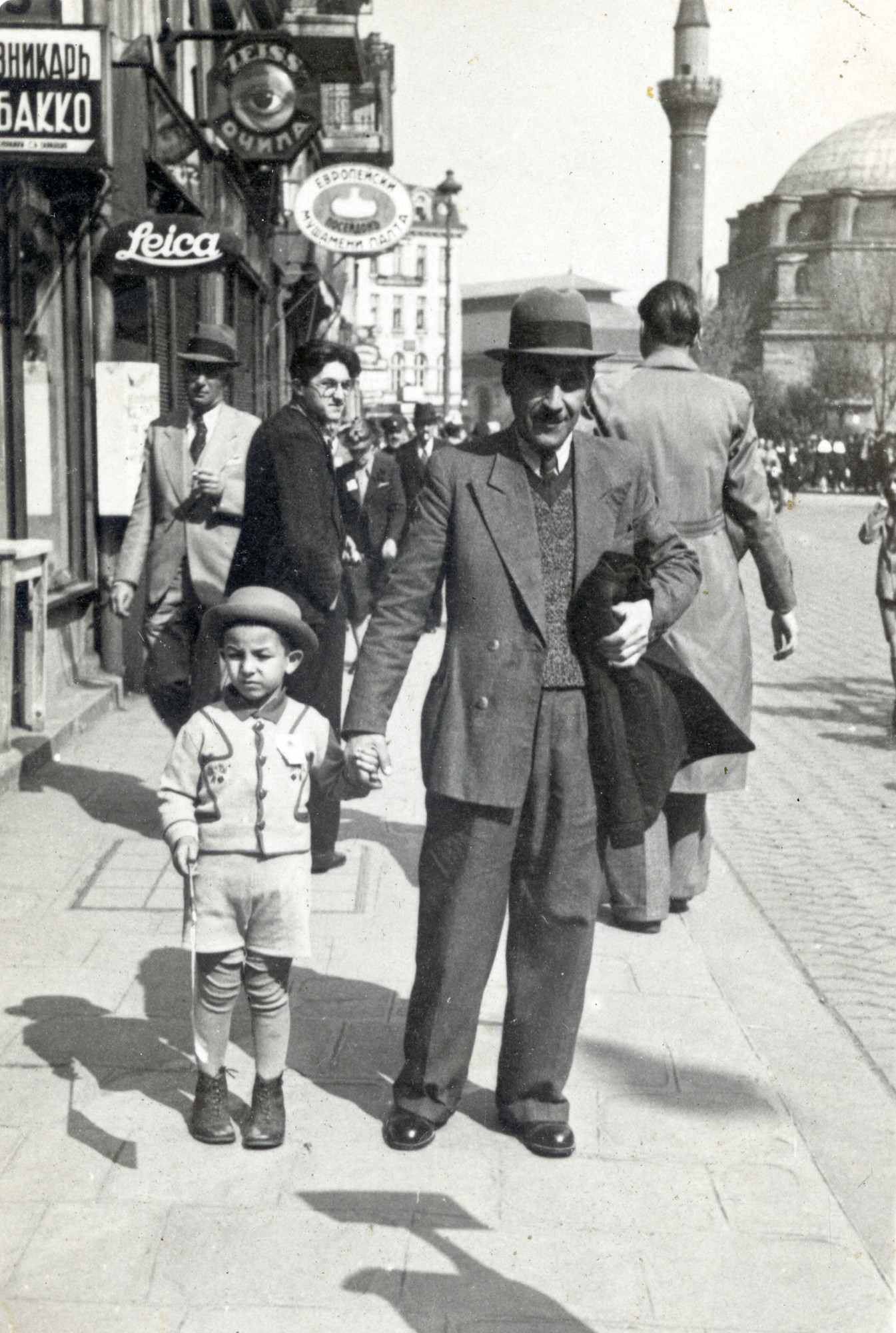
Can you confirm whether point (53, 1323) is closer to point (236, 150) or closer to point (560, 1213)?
point (560, 1213)

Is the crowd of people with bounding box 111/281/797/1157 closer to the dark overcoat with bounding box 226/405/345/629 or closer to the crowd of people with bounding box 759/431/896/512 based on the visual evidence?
the dark overcoat with bounding box 226/405/345/629

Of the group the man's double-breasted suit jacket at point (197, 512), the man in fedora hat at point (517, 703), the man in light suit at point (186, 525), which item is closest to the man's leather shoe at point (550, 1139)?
the man in fedora hat at point (517, 703)

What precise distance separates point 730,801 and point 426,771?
4.81 meters

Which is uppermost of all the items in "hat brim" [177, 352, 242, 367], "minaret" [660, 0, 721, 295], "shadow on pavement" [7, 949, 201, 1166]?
"minaret" [660, 0, 721, 295]

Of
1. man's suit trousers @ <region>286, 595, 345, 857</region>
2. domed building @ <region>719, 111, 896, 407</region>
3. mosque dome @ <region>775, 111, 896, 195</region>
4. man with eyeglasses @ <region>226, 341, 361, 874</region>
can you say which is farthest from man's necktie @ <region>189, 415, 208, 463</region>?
mosque dome @ <region>775, 111, 896, 195</region>

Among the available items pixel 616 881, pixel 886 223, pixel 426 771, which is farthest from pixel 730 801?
pixel 886 223

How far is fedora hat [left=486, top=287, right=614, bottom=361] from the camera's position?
3.86m

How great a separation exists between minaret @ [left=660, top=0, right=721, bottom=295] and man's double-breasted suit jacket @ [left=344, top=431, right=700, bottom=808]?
51369mm

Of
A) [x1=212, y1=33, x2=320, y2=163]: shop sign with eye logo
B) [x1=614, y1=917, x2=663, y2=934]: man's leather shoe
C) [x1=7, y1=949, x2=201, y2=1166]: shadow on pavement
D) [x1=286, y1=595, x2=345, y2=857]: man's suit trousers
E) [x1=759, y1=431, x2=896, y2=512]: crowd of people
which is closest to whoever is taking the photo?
[x1=7, y1=949, x2=201, y2=1166]: shadow on pavement

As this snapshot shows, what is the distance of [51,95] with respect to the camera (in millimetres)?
8148

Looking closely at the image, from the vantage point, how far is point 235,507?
687cm

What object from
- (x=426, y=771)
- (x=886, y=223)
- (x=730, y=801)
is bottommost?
(x=730, y=801)

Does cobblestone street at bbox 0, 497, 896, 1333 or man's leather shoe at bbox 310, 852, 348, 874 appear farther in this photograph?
man's leather shoe at bbox 310, 852, 348, 874

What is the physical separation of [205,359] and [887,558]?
565 cm
